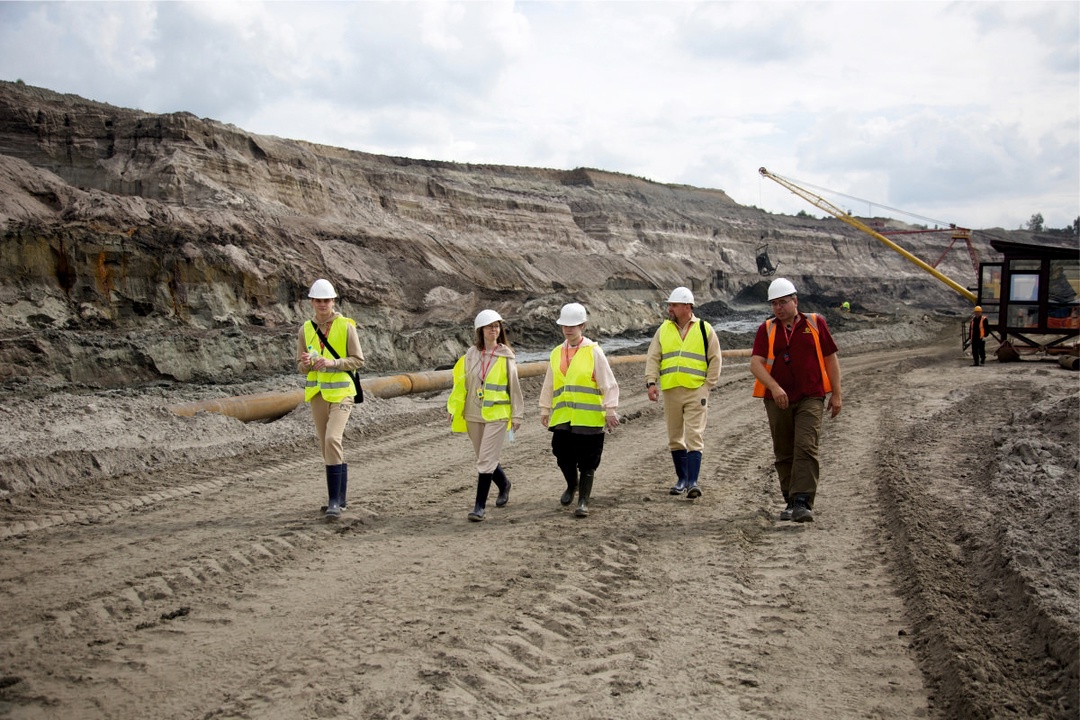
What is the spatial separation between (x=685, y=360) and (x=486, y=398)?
1867mm

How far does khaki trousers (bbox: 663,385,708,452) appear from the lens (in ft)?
23.1

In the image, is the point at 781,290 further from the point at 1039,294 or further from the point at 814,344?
the point at 1039,294

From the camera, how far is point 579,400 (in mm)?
6500

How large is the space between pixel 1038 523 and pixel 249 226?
2605 centimetres

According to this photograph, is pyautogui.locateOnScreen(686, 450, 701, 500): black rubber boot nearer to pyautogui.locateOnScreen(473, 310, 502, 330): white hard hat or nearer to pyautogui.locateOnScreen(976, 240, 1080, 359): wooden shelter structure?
pyautogui.locateOnScreen(473, 310, 502, 330): white hard hat

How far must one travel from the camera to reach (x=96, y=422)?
976 cm

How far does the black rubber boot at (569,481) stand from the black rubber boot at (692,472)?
1.04 meters

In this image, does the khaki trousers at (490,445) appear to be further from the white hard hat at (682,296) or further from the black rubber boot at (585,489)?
the white hard hat at (682,296)

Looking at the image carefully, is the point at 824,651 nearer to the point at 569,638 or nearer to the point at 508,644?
the point at 569,638

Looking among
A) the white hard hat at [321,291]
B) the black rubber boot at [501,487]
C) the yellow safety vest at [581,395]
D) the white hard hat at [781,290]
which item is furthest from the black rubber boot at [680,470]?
the white hard hat at [321,291]

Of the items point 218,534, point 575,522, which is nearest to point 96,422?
point 218,534

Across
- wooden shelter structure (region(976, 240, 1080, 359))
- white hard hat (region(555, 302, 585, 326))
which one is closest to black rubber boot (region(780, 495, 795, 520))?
white hard hat (region(555, 302, 585, 326))

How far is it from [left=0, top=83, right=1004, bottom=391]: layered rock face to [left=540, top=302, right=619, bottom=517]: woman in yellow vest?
45.5 ft

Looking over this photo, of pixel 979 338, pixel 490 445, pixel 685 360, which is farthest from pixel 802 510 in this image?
pixel 979 338
